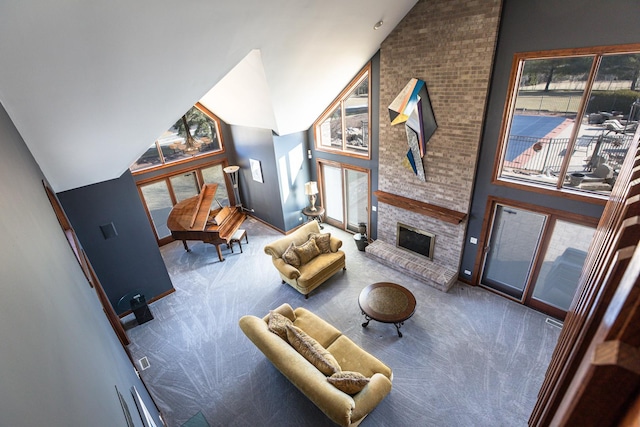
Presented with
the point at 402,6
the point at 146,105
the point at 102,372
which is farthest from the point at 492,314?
the point at 146,105

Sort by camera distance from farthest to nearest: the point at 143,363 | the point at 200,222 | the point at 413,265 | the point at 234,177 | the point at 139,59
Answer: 1. the point at 234,177
2. the point at 200,222
3. the point at 413,265
4. the point at 143,363
5. the point at 139,59

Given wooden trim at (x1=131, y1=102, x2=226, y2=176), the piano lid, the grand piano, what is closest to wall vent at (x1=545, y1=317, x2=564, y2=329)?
the grand piano

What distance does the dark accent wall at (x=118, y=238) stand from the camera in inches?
208

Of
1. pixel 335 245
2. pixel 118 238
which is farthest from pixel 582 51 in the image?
pixel 118 238

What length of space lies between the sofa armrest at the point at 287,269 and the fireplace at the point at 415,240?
2491 millimetres

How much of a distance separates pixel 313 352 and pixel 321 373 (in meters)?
0.27

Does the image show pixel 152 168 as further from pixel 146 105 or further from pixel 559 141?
pixel 559 141

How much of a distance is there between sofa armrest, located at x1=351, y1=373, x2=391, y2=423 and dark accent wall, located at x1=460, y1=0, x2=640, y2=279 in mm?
3468

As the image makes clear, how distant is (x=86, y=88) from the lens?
2.97 metres

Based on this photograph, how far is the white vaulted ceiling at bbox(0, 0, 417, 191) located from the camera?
240cm

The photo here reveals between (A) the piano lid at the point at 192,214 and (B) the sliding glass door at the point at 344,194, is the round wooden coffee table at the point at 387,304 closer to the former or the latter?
(B) the sliding glass door at the point at 344,194

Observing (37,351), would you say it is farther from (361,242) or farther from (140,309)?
(361,242)

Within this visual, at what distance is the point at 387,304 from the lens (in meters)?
5.28

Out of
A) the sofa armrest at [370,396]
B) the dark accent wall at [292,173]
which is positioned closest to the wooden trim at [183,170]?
the dark accent wall at [292,173]
